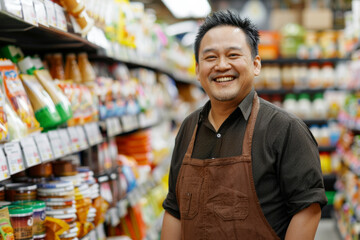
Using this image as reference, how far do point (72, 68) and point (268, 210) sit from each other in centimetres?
142

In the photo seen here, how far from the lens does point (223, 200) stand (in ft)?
5.75

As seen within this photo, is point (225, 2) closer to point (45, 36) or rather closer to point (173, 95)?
point (173, 95)

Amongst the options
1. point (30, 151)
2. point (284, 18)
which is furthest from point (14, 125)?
point (284, 18)

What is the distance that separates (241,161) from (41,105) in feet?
2.73

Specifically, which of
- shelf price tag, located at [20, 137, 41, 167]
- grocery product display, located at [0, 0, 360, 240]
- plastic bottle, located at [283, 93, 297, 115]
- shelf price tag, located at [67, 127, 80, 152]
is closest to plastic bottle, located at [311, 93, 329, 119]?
plastic bottle, located at [283, 93, 297, 115]

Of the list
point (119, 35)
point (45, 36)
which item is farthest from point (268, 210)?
point (119, 35)

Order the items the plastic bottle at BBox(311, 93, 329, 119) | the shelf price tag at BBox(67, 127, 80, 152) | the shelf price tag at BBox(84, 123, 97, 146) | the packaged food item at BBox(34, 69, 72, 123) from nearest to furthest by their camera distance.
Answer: the packaged food item at BBox(34, 69, 72, 123) < the shelf price tag at BBox(67, 127, 80, 152) < the shelf price tag at BBox(84, 123, 97, 146) < the plastic bottle at BBox(311, 93, 329, 119)

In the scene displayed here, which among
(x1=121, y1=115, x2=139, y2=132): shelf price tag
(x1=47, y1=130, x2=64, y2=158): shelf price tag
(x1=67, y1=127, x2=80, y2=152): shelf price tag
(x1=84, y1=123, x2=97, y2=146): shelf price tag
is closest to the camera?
(x1=47, y1=130, x2=64, y2=158): shelf price tag

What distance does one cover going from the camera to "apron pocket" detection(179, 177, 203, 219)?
1811mm

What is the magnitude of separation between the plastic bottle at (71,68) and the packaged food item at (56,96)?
0.53 m

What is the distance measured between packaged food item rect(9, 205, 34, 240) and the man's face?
80 centimetres

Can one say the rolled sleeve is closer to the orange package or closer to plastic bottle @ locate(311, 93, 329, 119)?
the orange package

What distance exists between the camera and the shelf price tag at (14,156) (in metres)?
1.53

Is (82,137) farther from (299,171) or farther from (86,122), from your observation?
(299,171)
